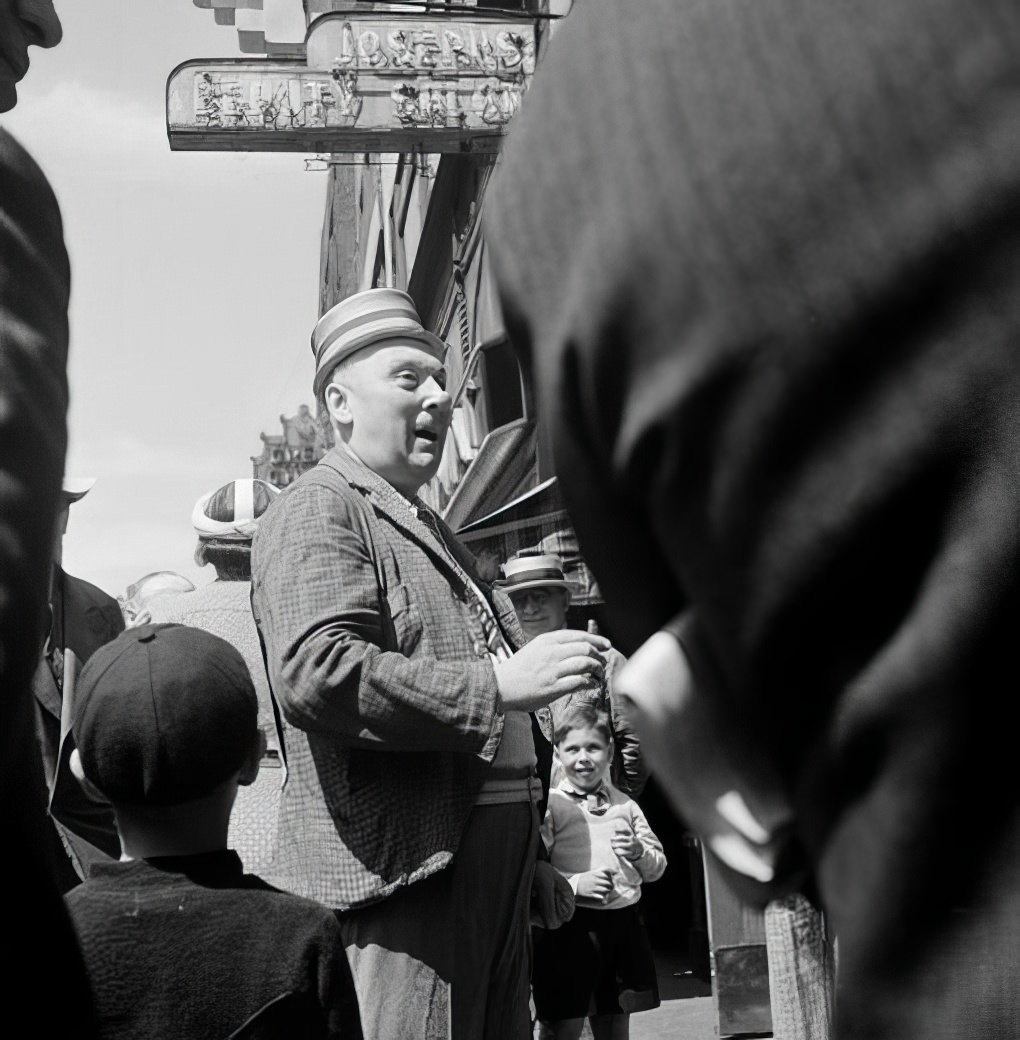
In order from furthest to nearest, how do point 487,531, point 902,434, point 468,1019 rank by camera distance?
point 487,531 → point 468,1019 → point 902,434

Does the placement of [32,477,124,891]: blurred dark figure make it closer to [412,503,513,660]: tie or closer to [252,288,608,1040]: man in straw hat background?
[252,288,608,1040]: man in straw hat background

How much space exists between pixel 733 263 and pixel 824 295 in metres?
0.04

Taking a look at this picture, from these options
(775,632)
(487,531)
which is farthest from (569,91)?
(487,531)

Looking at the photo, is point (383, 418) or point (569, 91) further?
point (383, 418)

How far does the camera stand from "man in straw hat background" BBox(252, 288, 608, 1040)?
8.48ft

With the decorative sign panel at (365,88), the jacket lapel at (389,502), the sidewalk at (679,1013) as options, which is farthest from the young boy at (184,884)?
the decorative sign panel at (365,88)

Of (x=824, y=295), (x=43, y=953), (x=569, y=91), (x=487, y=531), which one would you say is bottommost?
(x=43, y=953)

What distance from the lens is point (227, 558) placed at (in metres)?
4.80

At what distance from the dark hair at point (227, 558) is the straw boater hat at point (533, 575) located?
3.71ft

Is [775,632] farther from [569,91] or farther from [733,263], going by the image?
[569,91]

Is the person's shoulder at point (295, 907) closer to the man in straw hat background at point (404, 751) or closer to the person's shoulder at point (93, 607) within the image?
the man in straw hat background at point (404, 751)

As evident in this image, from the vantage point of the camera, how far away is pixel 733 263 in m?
0.57

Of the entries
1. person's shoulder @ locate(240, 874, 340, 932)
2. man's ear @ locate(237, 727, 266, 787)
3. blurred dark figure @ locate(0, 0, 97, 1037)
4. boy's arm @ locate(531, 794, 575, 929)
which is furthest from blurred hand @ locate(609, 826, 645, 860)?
blurred dark figure @ locate(0, 0, 97, 1037)

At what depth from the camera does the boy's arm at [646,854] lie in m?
4.39
